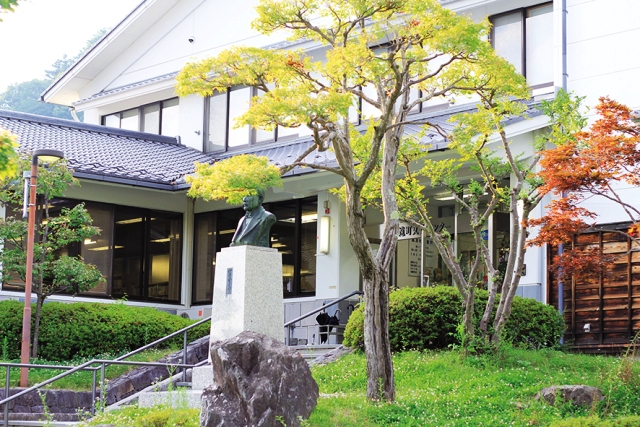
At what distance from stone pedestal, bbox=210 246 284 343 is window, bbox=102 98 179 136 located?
13.8 m

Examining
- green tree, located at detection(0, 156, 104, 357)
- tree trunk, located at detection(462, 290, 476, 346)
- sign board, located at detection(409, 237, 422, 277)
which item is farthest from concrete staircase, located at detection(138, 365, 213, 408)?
sign board, located at detection(409, 237, 422, 277)

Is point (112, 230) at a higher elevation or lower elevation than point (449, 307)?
higher

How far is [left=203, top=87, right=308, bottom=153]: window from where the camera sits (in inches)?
936

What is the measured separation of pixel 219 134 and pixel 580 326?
1186 centimetres

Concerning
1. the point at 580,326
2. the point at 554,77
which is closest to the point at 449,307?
the point at 580,326

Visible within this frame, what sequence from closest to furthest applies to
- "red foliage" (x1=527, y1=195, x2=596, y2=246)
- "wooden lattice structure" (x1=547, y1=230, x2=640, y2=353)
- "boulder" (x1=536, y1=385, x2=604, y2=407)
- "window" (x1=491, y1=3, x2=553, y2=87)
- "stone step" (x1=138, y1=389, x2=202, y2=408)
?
"boulder" (x1=536, y1=385, x2=604, y2=407)
"stone step" (x1=138, y1=389, x2=202, y2=408)
"red foliage" (x1=527, y1=195, x2=596, y2=246)
"wooden lattice structure" (x1=547, y1=230, x2=640, y2=353)
"window" (x1=491, y1=3, x2=553, y2=87)

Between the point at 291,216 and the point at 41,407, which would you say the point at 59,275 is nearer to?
the point at 41,407

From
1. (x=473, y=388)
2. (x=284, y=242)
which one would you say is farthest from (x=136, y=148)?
(x=473, y=388)

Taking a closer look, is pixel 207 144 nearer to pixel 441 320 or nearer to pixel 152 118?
pixel 152 118

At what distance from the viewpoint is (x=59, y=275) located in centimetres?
1680

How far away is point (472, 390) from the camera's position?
12.2 metres

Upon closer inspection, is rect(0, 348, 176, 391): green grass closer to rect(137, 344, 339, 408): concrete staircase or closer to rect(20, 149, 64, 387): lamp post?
rect(20, 149, 64, 387): lamp post

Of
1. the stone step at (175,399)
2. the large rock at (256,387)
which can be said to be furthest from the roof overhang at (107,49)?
the large rock at (256,387)

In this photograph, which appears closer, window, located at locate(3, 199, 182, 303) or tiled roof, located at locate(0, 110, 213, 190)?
tiled roof, located at locate(0, 110, 213, 190)
